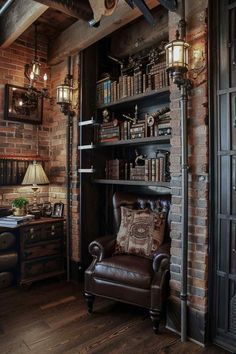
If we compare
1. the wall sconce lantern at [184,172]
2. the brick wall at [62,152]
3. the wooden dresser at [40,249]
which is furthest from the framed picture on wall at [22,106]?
the wall sconce lantern at [184,172]

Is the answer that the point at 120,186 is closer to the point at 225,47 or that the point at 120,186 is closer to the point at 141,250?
the point at 141,250

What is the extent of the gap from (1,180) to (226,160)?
247cm

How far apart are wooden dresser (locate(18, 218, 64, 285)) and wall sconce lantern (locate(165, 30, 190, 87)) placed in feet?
6.88

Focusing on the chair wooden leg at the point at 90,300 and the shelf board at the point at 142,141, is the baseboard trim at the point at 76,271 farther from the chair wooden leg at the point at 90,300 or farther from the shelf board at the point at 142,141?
the shelf board at the point at 142,141

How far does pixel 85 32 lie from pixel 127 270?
2443 millimetres

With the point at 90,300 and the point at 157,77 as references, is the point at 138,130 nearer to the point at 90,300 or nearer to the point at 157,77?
the point at 157,77

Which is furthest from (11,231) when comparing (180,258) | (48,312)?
(180,258)

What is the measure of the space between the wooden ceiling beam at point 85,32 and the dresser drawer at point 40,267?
243 centimetres

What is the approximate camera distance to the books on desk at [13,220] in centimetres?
293

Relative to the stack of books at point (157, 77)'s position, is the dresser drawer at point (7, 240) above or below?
below

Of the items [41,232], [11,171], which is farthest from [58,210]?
[11,171]

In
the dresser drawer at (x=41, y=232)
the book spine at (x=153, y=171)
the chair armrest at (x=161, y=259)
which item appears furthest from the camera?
the dresser drawer at (x=41, y=232)

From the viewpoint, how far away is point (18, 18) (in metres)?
2.89

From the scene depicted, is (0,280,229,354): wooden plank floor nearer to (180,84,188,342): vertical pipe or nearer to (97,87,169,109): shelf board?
(180,84,188,342): vertical pipe
